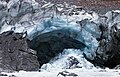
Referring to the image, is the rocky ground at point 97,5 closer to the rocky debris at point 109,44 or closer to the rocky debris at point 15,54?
the rocky debris at point 109,44

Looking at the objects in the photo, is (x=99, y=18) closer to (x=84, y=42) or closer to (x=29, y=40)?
(x=84, y=42)

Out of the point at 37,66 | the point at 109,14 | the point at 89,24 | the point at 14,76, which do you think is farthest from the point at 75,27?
the point at 14,76

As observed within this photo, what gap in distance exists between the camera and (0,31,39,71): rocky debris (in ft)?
29.5

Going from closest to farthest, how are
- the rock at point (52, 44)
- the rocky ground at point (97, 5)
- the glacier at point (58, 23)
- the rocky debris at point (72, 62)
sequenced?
the rocky debris at point (72, 62) < the glacier at point (58, 23) < the rock at point (52, 44) < the rocky ground at point (97, 5)

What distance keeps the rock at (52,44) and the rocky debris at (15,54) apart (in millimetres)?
1375

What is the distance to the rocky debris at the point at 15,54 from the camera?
8.99 metres

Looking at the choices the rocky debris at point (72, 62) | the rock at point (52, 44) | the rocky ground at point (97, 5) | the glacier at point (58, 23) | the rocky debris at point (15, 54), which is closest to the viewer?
the rocky debris at point (15, 54)

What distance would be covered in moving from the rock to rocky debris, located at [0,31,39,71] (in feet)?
4.51

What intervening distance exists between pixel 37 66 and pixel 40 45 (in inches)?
68.5

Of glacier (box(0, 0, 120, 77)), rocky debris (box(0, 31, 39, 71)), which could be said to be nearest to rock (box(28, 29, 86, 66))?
glacier (box(0, 0, 120, 77))

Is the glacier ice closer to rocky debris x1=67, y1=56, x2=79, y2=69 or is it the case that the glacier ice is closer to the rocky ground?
rocky debris x1=67, y1=56, x2=79, y2=69

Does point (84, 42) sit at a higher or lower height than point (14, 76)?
higher

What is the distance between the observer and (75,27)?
10.7 metres

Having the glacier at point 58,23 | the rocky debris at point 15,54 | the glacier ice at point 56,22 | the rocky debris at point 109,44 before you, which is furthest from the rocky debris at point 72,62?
the rocky debris at point 15,54
